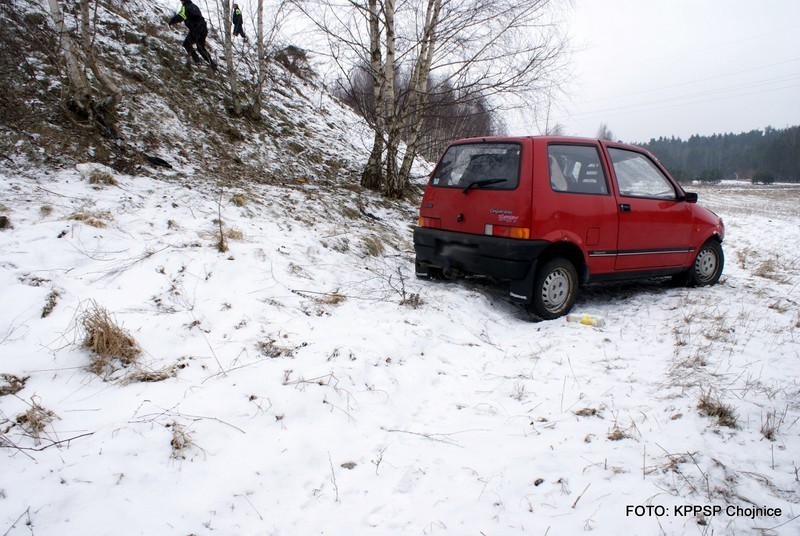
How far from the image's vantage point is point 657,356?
12.1ft

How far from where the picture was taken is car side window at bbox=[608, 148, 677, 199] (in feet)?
16.3

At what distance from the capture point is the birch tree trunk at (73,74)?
6.84 meters

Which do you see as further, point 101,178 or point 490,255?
point 101,178

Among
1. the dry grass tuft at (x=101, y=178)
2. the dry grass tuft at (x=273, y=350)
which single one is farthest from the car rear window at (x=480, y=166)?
the dry grass tuft at (x=101, y=178)

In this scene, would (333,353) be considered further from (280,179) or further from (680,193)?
(280,179)

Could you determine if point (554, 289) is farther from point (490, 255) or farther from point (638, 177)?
point (638, 177)

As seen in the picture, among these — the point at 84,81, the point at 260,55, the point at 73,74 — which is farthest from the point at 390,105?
the point at 73,74

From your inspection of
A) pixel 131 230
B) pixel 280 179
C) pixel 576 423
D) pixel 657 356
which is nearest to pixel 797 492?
pixel 576 423

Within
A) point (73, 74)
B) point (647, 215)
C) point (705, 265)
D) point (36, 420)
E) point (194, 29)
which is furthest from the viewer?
point (194, 29)

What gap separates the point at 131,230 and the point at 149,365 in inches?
106

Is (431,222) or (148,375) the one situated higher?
(431,222)

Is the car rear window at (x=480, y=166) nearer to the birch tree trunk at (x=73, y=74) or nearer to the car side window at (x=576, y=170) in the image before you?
the car side window at (x=576, y=170)

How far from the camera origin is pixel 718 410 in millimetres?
2645

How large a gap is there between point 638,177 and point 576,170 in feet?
3.39
